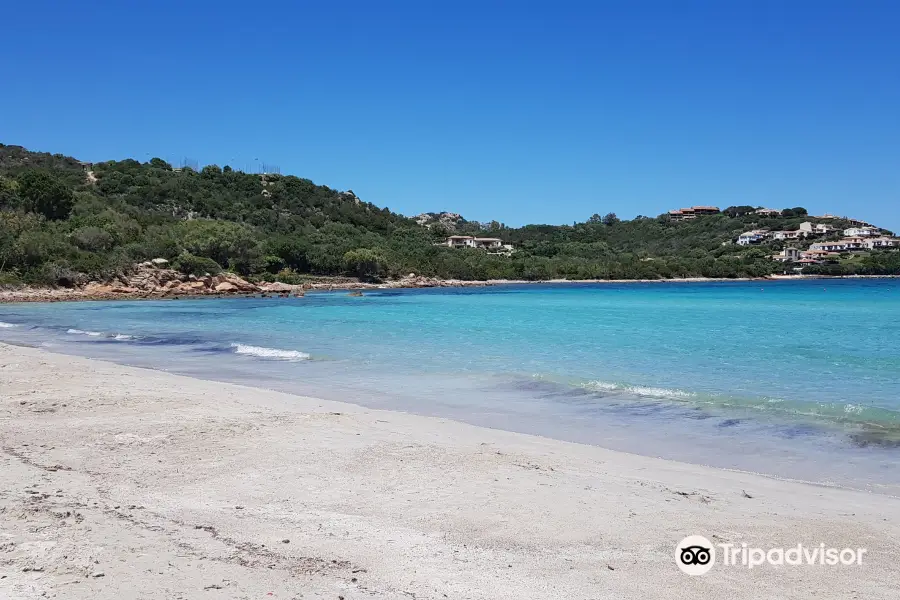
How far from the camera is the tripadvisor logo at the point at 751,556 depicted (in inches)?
162

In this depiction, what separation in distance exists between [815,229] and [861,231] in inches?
385

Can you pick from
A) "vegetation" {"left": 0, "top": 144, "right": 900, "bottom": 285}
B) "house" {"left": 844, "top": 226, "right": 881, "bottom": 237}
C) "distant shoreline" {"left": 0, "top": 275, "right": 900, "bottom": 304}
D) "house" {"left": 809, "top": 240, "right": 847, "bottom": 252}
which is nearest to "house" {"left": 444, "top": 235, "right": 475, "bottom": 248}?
"vegetation" {"left": 0, "top": 144, "right": 900, "bottom": 285}

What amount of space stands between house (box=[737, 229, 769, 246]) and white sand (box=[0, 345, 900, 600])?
13184cm

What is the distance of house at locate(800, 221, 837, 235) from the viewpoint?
13562cm

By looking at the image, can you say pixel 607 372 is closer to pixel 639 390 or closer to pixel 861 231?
pixel 639 390

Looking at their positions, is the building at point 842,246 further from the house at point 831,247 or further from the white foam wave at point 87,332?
the white foam wave at point 87,332

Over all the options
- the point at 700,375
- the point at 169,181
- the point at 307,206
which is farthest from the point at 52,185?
the point at 700,375

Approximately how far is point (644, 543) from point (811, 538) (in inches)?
46.6

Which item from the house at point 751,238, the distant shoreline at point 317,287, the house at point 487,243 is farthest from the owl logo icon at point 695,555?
the house at point 751,238

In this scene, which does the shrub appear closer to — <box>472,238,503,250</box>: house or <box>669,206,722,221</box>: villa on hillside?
<box>472,238,503,250</box>: house

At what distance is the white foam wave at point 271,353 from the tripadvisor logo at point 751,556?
13.2 m

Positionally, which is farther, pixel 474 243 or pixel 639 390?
pixel 474 243

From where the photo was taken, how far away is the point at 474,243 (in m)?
124

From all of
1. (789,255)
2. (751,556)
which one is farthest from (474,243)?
(751,556)
